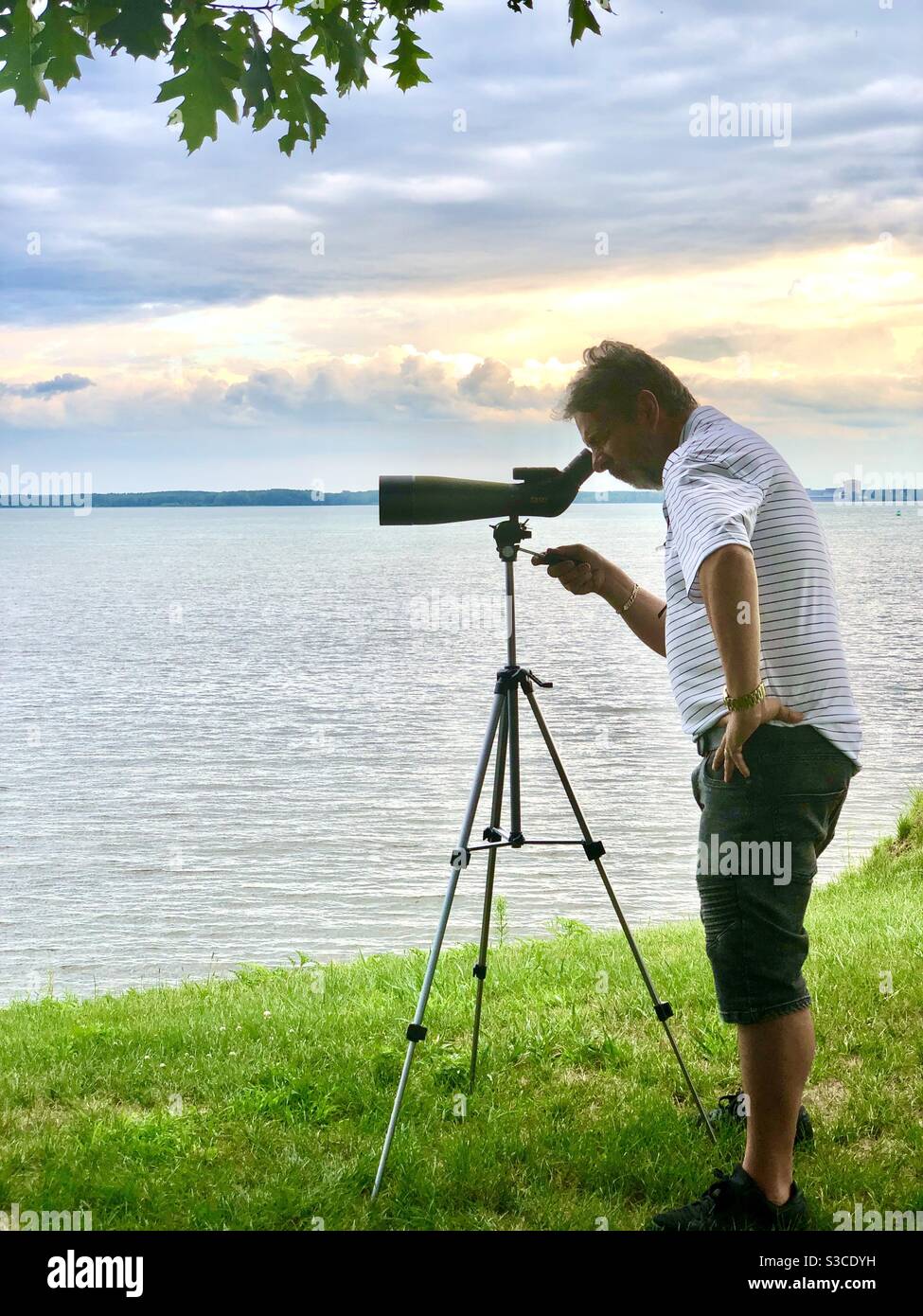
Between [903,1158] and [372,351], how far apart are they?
379ft

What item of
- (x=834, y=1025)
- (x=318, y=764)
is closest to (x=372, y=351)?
(x=318, y=764)

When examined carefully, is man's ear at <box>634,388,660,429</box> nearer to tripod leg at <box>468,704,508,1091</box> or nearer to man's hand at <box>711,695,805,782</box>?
man's hand at <box>711,695,805,782</box>

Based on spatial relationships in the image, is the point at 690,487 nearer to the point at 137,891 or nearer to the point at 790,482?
the point at 790,482

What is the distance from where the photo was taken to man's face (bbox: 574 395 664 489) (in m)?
3.25

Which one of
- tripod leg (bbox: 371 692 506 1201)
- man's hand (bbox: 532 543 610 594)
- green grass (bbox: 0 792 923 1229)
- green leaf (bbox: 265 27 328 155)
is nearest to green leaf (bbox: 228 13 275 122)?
green leaf (bbox: 265 27 328 155)

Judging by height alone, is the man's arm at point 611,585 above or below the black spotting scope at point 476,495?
below

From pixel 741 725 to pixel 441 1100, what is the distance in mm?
1755

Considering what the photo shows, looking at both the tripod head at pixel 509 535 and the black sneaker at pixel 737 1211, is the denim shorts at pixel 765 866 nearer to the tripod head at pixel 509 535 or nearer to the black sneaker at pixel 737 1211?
the black sneaker at pixel 737 1211

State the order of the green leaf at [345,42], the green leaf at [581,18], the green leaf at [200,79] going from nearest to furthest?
the green leaf at [200,79], the green leaf at [581,18], the green leaf at [345,42]

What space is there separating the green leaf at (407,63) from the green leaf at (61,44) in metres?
1.12

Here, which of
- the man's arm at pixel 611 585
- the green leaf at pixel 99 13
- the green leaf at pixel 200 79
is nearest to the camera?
the green leaf at pixel 99 13

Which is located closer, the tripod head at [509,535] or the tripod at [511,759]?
the tripod at [511,759]

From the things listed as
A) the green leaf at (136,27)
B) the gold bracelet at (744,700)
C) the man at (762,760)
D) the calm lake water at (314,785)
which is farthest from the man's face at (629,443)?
the calm lake water at (314,785)

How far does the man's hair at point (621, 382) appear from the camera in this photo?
3.20 m
